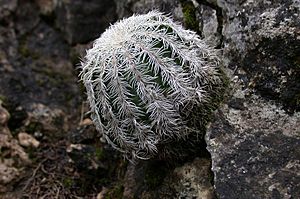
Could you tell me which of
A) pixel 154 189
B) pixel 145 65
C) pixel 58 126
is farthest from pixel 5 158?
pixel 145 65

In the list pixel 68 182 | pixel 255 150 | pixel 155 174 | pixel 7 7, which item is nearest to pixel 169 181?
pixel 155 174

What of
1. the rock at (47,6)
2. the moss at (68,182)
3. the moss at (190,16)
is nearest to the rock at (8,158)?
the moss at (68,182)

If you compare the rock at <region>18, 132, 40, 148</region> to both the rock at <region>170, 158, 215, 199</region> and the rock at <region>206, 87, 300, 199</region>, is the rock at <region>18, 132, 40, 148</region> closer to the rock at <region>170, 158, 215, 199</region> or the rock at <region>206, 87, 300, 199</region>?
the rock at <region>170, 158, 215, 199</region>

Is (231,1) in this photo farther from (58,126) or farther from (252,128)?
(58,126)

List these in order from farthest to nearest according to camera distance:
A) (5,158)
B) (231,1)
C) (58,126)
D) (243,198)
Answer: (58,126) → (5,158) → (231,1) → (243,198)

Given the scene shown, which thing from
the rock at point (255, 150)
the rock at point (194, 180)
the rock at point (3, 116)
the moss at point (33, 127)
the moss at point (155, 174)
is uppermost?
the rock at point (255, 150)

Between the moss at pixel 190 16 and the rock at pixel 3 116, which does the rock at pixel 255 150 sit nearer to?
the moss at pixel 190 16
